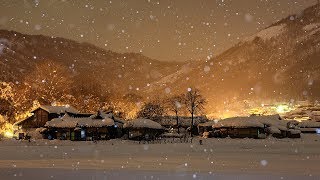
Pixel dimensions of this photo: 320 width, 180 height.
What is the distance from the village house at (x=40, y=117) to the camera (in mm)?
83000

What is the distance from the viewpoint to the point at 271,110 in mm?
185250

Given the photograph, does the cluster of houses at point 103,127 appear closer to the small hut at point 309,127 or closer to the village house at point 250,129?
the village house at point 250,129

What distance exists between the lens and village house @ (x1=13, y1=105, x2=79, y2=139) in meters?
83.0

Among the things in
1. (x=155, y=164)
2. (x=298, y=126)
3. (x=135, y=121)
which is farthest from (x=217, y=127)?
(x=155, y=164)

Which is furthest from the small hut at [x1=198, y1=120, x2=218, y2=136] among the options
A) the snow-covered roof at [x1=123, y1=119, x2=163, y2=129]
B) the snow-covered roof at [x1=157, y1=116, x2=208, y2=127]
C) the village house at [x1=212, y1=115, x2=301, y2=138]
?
the snow-covered roof at [x1=123, y1=119, x2=163, y2=129]

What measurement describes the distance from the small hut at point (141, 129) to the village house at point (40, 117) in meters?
12.4

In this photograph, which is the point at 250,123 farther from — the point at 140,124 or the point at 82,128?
the point at 82,128

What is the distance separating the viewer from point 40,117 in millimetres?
83875

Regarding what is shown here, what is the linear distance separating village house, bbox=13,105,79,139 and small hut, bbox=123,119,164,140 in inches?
488

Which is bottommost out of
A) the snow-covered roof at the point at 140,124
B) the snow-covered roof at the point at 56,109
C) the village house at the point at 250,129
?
the village house at the point at 250,129

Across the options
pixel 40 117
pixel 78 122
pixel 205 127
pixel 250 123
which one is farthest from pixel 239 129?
pixel 40 117

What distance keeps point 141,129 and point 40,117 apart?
19793 millimetres

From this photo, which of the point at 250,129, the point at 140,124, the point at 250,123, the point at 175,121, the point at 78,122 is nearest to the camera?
the point at 78,122

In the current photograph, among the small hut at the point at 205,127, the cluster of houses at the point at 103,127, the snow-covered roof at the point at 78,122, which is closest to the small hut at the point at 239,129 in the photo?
the cluster of houses at the point at 103,127
